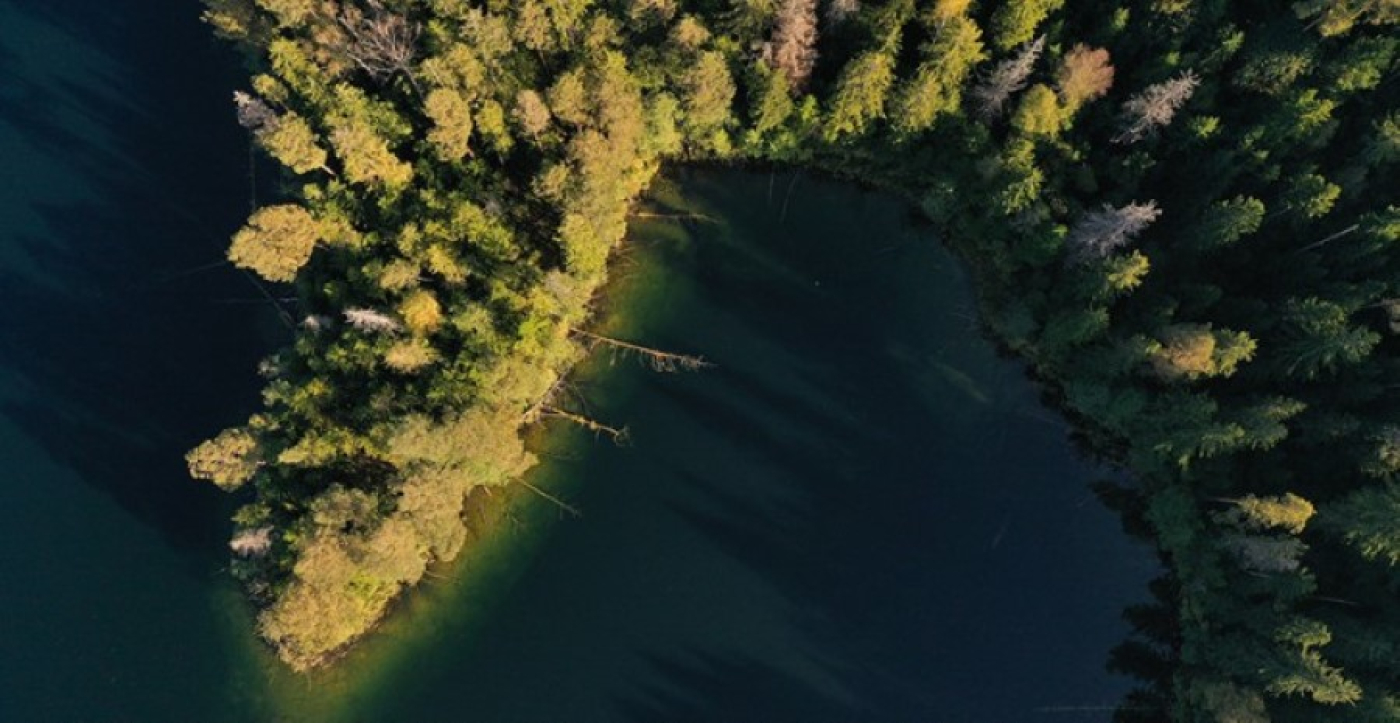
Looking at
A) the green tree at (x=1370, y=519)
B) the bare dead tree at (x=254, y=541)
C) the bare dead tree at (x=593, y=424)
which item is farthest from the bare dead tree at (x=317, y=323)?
the green tree at (x=1370, y=519)

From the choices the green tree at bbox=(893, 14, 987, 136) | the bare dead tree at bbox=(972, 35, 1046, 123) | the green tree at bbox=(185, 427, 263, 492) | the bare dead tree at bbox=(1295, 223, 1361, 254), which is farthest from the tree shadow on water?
the bare dead tree at bbox=(1295, 223, 1361, 254)

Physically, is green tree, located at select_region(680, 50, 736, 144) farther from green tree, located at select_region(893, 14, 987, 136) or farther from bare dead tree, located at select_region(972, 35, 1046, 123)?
bare dead tree, located at select_region(972, 35, 1046, 123)

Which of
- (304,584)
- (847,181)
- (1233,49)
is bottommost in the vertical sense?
(304,584)

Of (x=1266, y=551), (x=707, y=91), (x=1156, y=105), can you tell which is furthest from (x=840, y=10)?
(x=1266, y=551)

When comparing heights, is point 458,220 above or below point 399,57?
below

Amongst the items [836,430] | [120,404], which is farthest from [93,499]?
[836,430]

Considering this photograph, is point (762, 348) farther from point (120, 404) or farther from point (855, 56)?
point (120, 404)

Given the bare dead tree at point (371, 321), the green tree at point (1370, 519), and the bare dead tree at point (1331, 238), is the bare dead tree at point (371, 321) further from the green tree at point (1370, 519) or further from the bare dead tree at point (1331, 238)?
the green tree at point (1370, 519)
